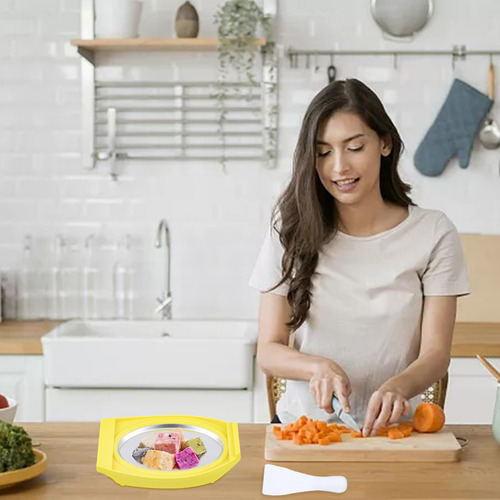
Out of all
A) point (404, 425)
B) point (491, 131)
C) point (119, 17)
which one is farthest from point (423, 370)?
point (119, 17)

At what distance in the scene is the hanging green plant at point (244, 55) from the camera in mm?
4066

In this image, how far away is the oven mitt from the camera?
13.8 ft

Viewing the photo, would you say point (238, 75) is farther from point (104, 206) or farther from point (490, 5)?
point (490, 5)

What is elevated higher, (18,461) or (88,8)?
(88,8)

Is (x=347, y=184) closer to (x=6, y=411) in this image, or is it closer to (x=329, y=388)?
(x=329, y=388)

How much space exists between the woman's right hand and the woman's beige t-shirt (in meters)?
0.27

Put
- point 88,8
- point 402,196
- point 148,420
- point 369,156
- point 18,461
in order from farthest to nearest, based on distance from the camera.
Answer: point 88,8
point 402,196
point 369,156
point 148,420
point 18,461

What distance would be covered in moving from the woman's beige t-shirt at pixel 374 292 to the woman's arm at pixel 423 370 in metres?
0.04

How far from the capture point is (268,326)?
2568mm

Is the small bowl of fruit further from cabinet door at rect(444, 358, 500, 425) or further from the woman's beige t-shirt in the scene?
cabinet door at rect(444, 358, 500, 425)

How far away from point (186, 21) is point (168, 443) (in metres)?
2.46

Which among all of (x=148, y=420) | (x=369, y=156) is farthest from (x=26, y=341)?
(x=369, y=156)

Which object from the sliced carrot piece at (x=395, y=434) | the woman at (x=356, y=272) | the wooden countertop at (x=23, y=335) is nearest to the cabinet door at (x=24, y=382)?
the wooden countertop at (x=23, y=335)

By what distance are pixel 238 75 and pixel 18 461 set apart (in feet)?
8.64
